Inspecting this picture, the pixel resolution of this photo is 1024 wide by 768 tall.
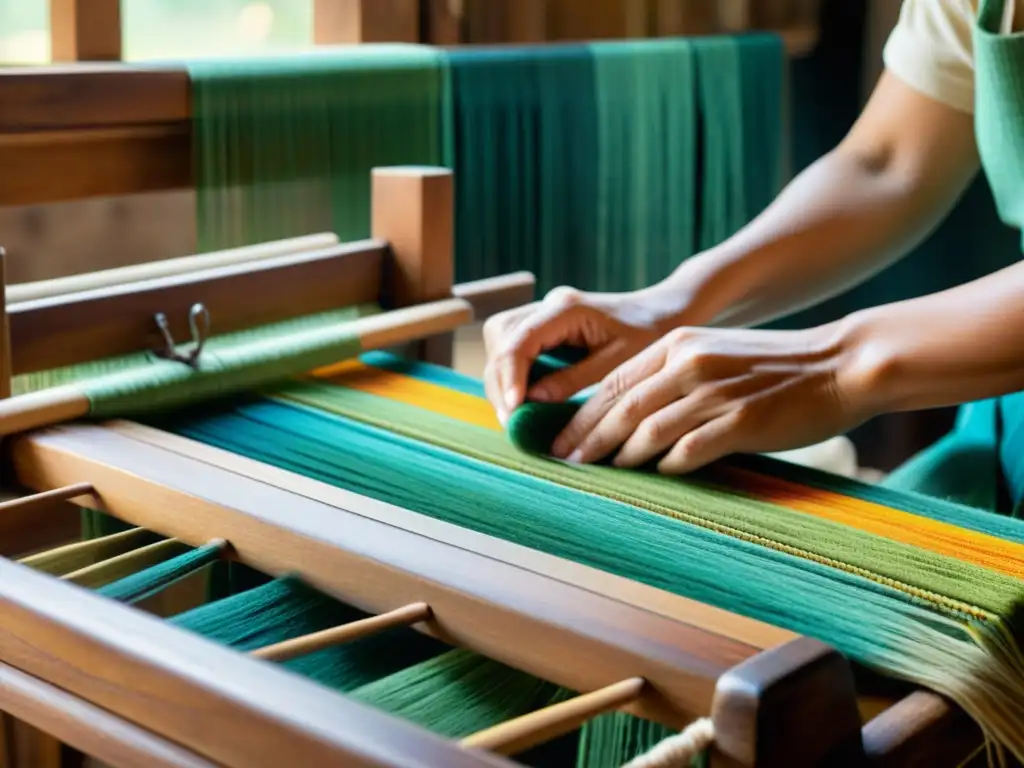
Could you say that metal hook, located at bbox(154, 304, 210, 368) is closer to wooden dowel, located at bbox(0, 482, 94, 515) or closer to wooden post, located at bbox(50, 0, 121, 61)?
wooden dowel, located at bbox(0, 482, 94, 515)

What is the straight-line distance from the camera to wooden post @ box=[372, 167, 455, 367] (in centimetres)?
132

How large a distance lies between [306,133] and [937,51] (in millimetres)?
656

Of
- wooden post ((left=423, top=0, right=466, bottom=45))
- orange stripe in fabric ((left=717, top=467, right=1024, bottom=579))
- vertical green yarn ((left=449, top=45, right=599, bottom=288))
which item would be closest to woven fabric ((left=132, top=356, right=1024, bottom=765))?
orange stripe in fabric ((left=717, top=467, right=1024, bottom=579))

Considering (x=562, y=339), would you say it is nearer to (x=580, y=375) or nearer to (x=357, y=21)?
(x=580, y=375)

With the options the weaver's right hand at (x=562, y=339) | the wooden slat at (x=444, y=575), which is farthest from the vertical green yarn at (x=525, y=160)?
the wooden slat at (x=444, y=575)

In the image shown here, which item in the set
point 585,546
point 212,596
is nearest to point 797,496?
point 585,546

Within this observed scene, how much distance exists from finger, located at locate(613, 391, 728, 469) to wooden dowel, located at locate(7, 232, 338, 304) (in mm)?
494

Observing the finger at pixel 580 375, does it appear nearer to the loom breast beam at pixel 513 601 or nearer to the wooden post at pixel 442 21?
the loom breast beam at pixel 513 601

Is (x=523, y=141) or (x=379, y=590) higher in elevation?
(x=523, y=141)

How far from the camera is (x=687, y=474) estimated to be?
3.20 ft

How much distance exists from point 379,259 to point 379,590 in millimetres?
633

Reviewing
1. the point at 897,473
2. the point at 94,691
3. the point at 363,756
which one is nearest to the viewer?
the point at 363,756

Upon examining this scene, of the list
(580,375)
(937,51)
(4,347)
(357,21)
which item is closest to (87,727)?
(4,347)

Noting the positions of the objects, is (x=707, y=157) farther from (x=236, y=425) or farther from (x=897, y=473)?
(x=236, y=425)
